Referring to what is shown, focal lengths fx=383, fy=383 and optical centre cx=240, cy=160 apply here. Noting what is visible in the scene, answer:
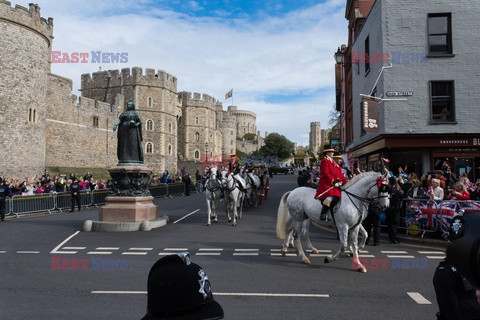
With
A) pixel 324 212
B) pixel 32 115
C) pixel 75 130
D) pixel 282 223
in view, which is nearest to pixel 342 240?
pixel 324 212

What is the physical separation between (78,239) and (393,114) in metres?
14.0

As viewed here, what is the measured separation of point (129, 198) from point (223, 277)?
7.12 meters

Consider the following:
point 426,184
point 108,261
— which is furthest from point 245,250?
point 426,184

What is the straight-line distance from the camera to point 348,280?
7125 millimetres

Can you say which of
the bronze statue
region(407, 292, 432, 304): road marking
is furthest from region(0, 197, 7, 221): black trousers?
region(407, 292, 432, 304): road marking

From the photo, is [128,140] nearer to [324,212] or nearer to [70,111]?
[324,212]

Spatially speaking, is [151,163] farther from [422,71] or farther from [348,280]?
[348,280]

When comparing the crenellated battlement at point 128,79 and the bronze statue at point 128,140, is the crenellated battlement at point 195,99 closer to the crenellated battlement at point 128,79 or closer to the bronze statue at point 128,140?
the crenellated battlement at point 128,79

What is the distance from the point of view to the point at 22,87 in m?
34.2

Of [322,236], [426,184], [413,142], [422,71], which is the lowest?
[322,236]

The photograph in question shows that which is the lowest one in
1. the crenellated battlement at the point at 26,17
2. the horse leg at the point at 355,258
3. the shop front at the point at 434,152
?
the horse leg at the point at 355,258

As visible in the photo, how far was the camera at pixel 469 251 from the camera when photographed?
175 cm

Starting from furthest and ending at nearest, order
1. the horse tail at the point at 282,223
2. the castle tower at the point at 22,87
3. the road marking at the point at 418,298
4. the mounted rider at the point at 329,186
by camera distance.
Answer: the castle tower at the point at 22,87 → the horse tail at the point at 282,223 → the mounted rider at the point at 329,186 → the road marking at the point at 418,298

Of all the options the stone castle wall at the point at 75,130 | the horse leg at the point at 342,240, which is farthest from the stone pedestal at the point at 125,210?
the stone castle wall at the point at 75,130
